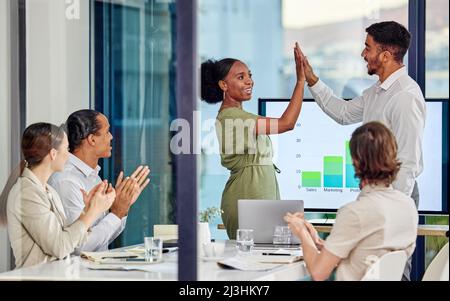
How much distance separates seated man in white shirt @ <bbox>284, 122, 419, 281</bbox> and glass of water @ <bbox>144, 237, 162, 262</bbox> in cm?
72

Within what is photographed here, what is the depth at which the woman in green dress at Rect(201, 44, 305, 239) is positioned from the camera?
625 cm

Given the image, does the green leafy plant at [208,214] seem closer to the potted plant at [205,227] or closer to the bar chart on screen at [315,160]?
the potted plant at [205,227]

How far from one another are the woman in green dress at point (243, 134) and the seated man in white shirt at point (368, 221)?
1.76 metres

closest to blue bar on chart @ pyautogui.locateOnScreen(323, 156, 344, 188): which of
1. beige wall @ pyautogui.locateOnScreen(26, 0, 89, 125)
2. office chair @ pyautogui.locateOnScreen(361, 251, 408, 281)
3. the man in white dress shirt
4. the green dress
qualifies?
the man in white dress shirt

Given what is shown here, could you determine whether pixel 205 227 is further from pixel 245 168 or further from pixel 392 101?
pixel 392 101

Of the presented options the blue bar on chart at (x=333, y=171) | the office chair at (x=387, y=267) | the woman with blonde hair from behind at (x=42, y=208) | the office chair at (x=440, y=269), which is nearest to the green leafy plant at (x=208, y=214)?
the woman with blonde hair from behind at (x=42, y=208)

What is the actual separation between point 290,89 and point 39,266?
293 centimetres

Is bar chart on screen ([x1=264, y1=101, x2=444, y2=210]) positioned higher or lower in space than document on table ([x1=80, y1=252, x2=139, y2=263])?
higher

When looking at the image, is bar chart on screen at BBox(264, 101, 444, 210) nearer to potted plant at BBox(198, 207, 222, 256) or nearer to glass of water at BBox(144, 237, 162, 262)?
potted plant at BBox(198, 207, 222, 256)

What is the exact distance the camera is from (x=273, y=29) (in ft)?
23.7

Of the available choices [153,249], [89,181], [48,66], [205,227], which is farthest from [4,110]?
[153,249]

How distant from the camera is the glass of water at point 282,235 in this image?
5379 millimetres
